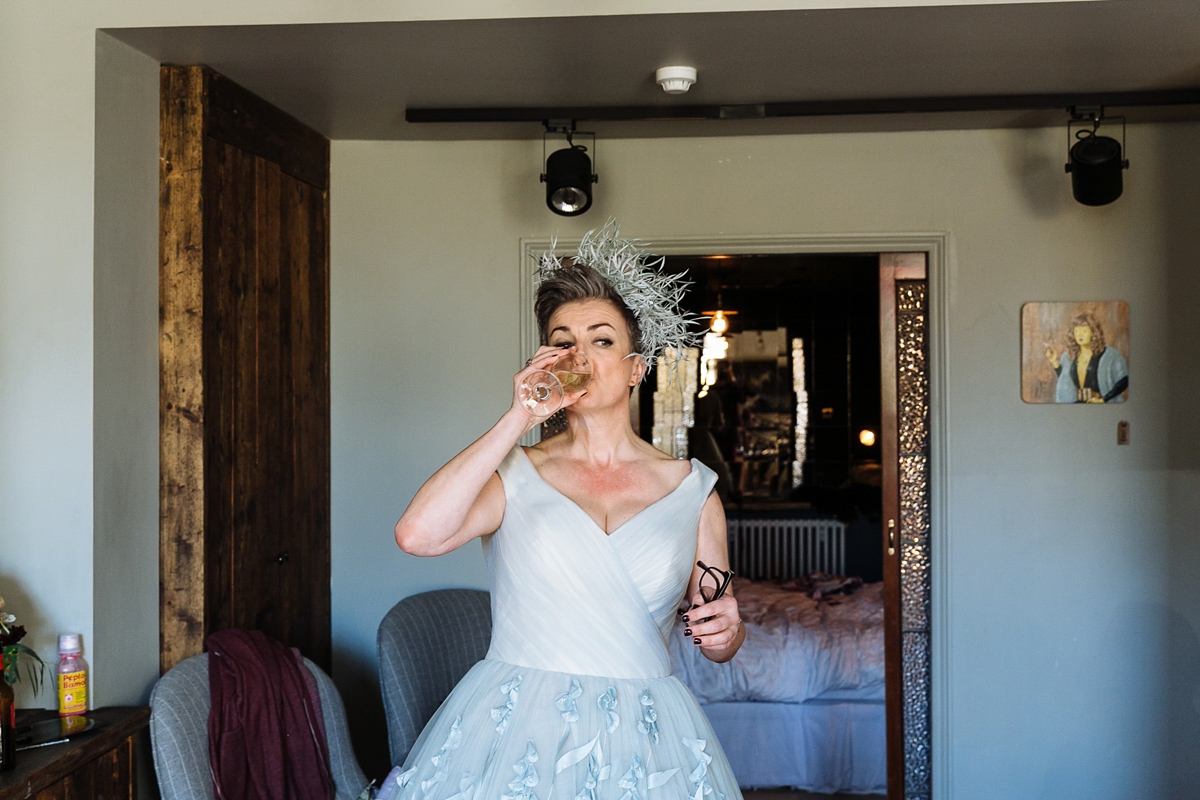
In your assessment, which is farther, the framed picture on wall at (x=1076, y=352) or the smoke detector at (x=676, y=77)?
the framed picture on wall at (x=1076, y=352)

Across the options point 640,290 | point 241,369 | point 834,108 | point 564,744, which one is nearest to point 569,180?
point 834,108

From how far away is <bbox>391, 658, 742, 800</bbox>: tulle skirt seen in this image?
1451 millimetres

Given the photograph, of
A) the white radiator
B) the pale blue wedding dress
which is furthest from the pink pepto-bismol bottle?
the white radiator

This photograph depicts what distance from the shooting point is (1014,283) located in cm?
330

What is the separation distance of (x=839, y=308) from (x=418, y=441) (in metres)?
3.75

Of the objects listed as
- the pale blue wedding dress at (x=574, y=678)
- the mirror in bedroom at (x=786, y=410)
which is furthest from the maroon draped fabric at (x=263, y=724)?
the mirror in bedroom at (x=786, y=410)

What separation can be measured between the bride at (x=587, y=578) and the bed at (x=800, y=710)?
2426 millimetres

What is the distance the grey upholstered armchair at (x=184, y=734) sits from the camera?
215 centimetres

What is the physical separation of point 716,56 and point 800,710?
8.75 ft

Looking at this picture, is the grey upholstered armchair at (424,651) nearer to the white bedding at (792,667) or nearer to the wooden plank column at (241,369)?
the wooden plank column at (241,369)

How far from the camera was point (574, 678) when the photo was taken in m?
1.56

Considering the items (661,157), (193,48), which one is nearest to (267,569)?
(193,48)

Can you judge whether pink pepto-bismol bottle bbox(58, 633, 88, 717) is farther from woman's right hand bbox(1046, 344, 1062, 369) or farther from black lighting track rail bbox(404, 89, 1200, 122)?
woman's right hand bbox(1046, 344, 1062, 369)

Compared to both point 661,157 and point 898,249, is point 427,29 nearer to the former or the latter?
point 661,157
